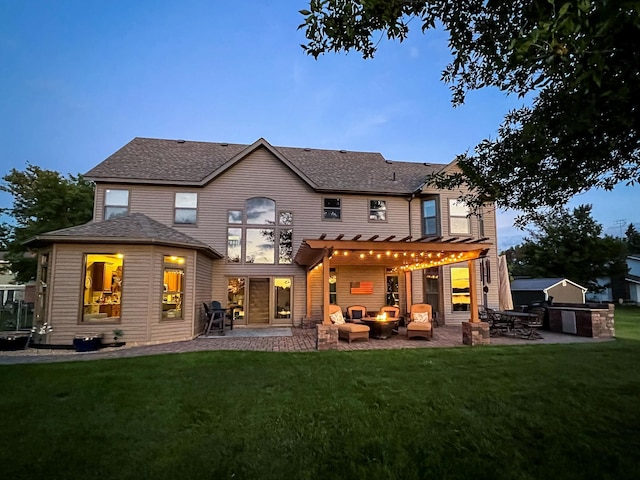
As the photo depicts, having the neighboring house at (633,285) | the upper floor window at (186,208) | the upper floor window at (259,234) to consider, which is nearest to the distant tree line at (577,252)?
the neighboring house at (633,285)

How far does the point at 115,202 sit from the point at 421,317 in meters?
12.3

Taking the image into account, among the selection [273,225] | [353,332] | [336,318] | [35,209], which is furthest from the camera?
→ [35,209]

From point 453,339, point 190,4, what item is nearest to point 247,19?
point 190,4

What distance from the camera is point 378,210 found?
1515cm

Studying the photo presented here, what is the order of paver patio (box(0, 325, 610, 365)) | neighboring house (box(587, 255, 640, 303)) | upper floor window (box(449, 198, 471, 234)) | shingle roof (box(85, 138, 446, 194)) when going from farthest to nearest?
neighboring house (box(587, 255, 640, 303)) → upper floor window (box(449, 198, 471, 234)) → shingle roof (box(85, 138, 446, 194)) → paver patio (box(0, 325, 610, 365))

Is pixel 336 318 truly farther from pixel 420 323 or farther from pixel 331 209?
pixel 331 209

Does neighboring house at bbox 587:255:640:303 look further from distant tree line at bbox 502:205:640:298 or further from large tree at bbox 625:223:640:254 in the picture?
large tree at bbox 625:223:640:254

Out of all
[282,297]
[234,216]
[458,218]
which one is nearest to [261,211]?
[234,216]

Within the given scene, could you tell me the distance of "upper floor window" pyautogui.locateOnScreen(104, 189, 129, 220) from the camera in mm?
13148

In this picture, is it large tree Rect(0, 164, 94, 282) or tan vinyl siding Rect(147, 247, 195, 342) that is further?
large tree Rect(0, 164, 94, 282)

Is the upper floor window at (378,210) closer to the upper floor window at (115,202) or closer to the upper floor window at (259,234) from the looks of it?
the upper floor window at (259,234)

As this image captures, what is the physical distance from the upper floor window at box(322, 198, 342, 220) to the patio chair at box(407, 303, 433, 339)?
544 cm

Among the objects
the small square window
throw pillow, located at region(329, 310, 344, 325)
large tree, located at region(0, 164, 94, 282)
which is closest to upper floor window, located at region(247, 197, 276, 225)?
the small square window

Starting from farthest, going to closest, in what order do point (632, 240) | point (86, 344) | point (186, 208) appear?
point (632, 240), point (186, 208), point (86, 344)
